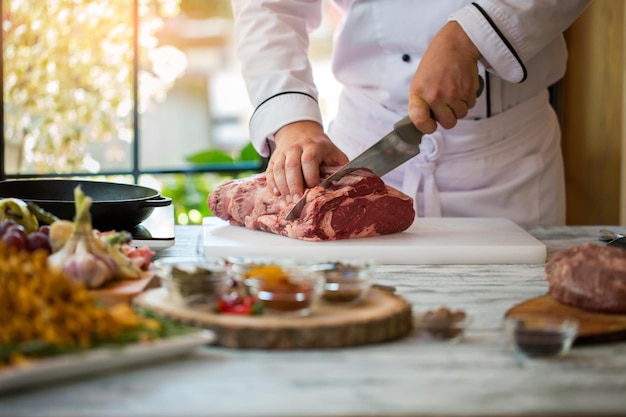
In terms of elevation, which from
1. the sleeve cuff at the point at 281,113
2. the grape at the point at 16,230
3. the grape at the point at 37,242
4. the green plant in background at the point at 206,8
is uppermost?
the green plant in background at the point at 206,8

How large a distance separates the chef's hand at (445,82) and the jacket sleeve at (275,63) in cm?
39

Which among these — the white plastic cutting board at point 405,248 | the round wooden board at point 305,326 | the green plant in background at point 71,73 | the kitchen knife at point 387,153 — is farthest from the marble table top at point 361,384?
the green plant in background at point 71,73

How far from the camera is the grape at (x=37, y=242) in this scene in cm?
151

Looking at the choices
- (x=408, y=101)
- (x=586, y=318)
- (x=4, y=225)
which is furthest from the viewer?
(x=408, y=101)

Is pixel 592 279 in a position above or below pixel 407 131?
below

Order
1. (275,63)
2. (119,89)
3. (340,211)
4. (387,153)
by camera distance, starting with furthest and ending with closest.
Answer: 1. (119,89)
2. (275,63)
3. (387,153)
4. (340,211)

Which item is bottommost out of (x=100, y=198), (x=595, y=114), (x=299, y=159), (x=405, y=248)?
(x=405, y=248)

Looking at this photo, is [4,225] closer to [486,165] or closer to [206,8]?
[486,165]

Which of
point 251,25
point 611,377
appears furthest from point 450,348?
point 251,25

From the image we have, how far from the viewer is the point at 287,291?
1244 mm

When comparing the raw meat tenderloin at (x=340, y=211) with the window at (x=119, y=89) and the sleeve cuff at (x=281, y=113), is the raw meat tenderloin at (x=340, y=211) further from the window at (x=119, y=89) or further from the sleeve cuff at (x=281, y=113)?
the window at (x=119, y=89)

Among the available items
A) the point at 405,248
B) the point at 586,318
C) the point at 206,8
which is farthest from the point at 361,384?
the point at 206,8

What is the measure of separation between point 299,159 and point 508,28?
0.63 metres

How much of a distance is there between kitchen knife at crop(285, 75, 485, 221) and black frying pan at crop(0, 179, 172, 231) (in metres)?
0.36
